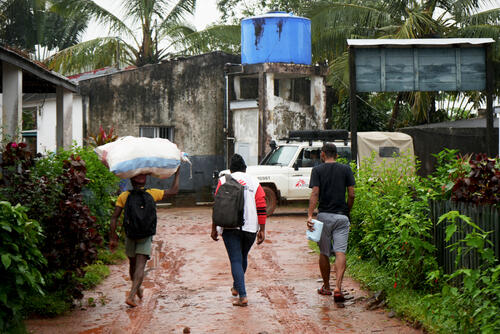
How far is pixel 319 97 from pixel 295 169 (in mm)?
6163

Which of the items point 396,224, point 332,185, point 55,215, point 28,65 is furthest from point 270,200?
point 55,215

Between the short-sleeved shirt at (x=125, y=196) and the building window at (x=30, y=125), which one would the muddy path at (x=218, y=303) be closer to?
the short-sleeved shirt at (x=125, y=196)

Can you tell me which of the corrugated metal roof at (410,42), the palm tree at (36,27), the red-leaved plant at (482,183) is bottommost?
the red-leaved plant at (482,183)

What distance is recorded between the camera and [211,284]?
893 centimetres

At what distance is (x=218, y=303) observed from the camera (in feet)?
25.3

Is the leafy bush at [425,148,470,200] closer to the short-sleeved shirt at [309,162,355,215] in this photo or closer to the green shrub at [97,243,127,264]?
the short-sleeved shirt at [309,162,355,215]

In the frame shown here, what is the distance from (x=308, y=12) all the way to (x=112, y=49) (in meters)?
8.39

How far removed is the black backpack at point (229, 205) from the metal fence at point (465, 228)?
2188mm

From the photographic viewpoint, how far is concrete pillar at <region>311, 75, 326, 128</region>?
22875mm

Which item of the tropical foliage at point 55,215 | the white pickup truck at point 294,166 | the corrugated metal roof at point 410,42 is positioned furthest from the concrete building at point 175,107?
the tropical foliage at point 55,215

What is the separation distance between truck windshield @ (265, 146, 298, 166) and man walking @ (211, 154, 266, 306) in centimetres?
968

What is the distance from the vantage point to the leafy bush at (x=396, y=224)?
7219mm

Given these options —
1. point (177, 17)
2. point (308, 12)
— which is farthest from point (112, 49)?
point (308, 12)

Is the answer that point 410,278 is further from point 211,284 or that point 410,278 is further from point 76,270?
point 76,270
